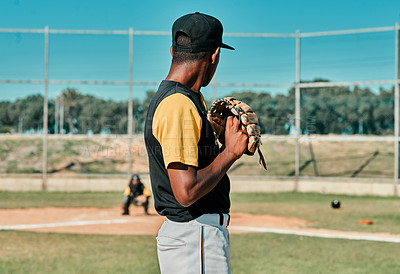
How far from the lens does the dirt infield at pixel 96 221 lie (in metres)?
11.5

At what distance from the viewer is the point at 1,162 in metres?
21.8

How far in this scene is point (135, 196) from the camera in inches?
558

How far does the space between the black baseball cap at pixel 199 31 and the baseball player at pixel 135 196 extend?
11482 millimetres

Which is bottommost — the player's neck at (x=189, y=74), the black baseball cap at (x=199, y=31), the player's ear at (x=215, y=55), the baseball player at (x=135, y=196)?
the baseball player at (x=135, y=196)

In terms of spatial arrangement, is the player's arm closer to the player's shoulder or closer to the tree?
the player's shoulder

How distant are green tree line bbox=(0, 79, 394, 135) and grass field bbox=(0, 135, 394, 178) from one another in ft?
1.94

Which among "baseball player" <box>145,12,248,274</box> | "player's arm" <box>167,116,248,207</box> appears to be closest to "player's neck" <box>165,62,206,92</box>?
"baseball player" <box>145,12,248,274</box>

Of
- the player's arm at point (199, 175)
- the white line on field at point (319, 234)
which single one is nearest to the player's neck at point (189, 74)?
the player's arm at point (199, 175)

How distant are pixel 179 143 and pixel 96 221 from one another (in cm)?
1097

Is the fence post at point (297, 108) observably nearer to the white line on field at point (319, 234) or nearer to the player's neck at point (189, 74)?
the white line on field at point (319, 234)

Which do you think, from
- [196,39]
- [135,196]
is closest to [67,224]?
[135,196]

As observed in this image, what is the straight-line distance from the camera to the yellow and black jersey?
2396 millimetres

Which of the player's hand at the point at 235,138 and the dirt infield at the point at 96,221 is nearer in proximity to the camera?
the player's hand at the point at 235,138

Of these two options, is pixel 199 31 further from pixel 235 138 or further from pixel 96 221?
pixel 96 221
